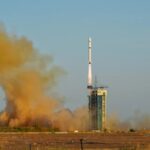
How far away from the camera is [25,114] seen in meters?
146

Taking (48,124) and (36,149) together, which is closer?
(36,149)

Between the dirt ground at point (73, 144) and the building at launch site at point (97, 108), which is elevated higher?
the building at launch site at point (97, 108)

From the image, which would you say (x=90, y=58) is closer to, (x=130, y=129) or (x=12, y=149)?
(x=130, y=129)

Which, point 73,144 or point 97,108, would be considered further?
point 97,108

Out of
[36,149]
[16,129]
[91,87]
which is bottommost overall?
[36,149]

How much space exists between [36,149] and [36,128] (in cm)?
9490

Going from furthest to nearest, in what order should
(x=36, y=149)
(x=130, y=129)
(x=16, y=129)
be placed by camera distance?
(x=130, y=129), (x=16, y=129), (x=36, y=149)

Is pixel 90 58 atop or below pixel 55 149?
atop

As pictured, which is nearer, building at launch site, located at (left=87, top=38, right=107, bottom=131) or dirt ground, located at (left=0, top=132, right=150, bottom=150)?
dirt ground, located at (left=0, top=132, right=150, bottom=150)

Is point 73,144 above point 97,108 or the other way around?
the other way around

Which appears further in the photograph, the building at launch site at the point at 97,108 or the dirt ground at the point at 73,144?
the building at launch site at the point at 97,108

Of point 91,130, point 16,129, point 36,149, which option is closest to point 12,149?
point 36,149

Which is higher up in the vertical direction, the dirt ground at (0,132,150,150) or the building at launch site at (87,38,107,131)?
the building at launch site at (87,38,107,131)

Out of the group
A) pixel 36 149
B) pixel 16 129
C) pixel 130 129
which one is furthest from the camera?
pixel 130 129
